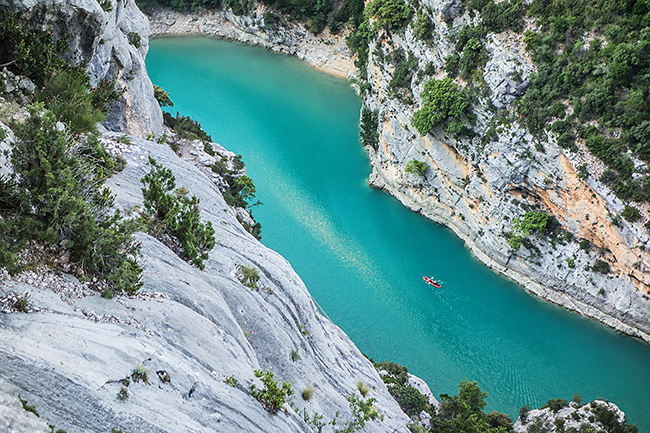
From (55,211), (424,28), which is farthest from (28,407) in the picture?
(424,28)

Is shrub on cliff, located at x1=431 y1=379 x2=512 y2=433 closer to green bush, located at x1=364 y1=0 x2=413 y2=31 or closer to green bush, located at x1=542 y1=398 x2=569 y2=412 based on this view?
green bush, located at x1=542 y1=398 x2=569 y2=412

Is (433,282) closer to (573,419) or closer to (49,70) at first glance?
(573,419)

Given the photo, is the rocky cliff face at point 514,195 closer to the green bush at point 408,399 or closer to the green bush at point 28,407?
the green bush at point 408,399

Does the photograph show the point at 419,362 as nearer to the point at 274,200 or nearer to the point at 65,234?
the point at 274,200

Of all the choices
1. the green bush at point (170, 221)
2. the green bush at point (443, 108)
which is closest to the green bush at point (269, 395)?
the green bush at point (170, 221)

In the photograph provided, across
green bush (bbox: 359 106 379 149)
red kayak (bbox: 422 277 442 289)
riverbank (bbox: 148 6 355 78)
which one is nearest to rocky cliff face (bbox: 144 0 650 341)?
green bush (bbox: 359 106 379 149)
